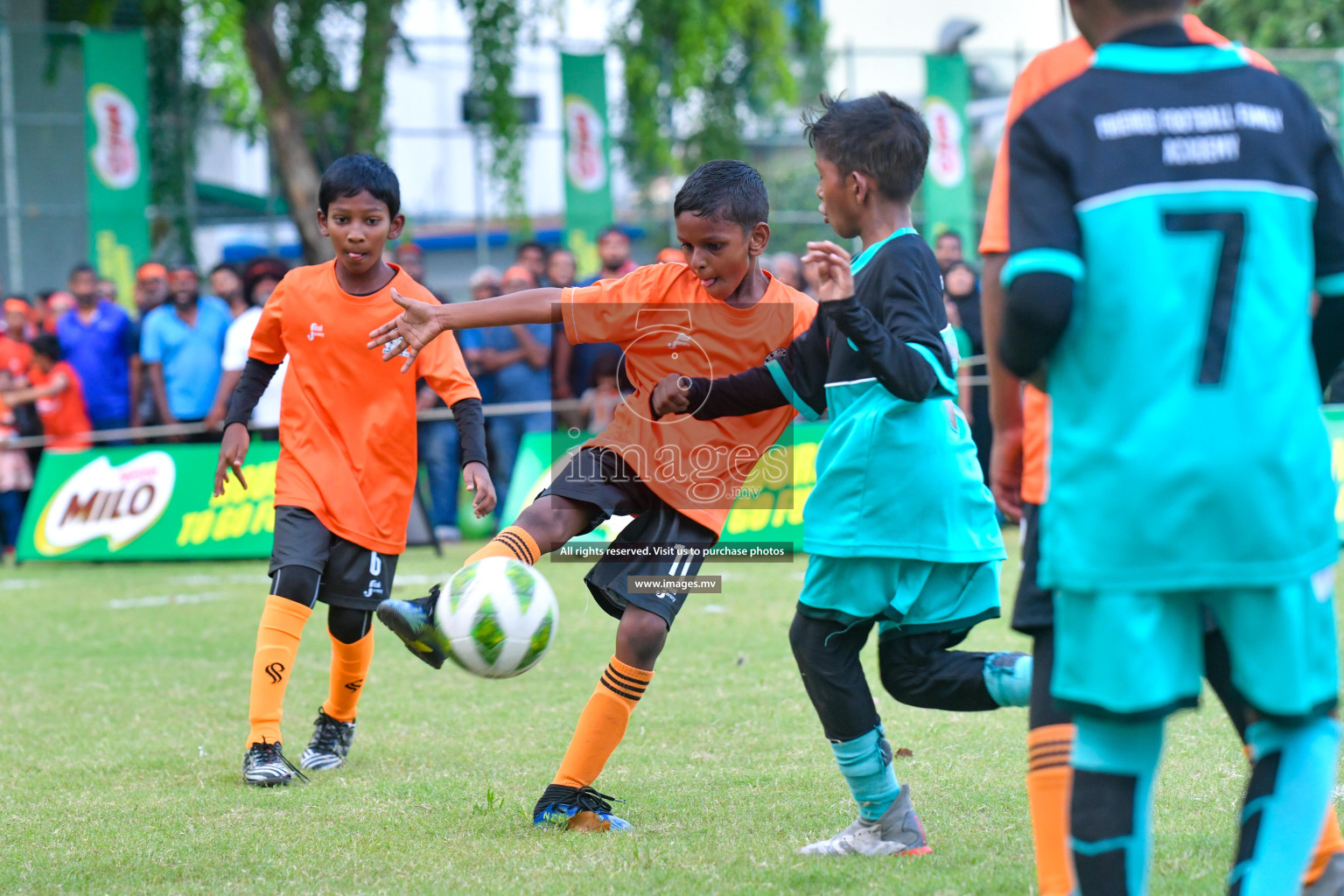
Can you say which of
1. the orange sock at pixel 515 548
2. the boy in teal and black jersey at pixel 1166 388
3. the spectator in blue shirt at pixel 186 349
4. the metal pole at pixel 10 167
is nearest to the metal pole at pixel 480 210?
the metal pole at pixel 10 167

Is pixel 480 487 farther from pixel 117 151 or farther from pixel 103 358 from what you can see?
pixel 117 151

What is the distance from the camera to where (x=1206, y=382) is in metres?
2.24

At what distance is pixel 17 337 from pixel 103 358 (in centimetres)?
140

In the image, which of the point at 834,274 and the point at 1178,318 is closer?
the point at 1178,318

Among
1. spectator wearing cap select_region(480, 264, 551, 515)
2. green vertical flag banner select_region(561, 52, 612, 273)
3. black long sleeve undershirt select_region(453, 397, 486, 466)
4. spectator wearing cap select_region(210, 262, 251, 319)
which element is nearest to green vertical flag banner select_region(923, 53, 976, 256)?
green vertical flag banner select_region(561, 52, 612, 273)

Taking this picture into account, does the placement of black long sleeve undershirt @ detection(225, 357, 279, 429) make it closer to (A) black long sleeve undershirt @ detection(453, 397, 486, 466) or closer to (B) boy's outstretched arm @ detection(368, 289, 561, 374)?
(A) black long sleeve undershirt @ detection(453, 397, 486, 466)

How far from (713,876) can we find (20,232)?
58.4 ft

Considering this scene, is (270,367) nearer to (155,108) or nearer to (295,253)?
(155,108)

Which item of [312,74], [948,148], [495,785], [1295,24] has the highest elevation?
[1295,24]

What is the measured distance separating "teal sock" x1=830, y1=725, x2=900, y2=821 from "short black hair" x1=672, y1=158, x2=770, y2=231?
58.5 inches

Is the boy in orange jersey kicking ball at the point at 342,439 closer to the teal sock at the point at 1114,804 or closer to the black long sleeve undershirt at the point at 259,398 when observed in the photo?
the black long sleeve undershirt at the point at 259,398

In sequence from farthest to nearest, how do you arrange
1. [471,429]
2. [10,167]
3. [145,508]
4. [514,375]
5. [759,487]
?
1. [10,167]
2. [514,375]
3. [145,508]
4. [759,487]
5. [471,429]

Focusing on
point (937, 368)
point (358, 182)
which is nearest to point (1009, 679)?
point (937, 368)

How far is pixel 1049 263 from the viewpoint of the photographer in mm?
2273
